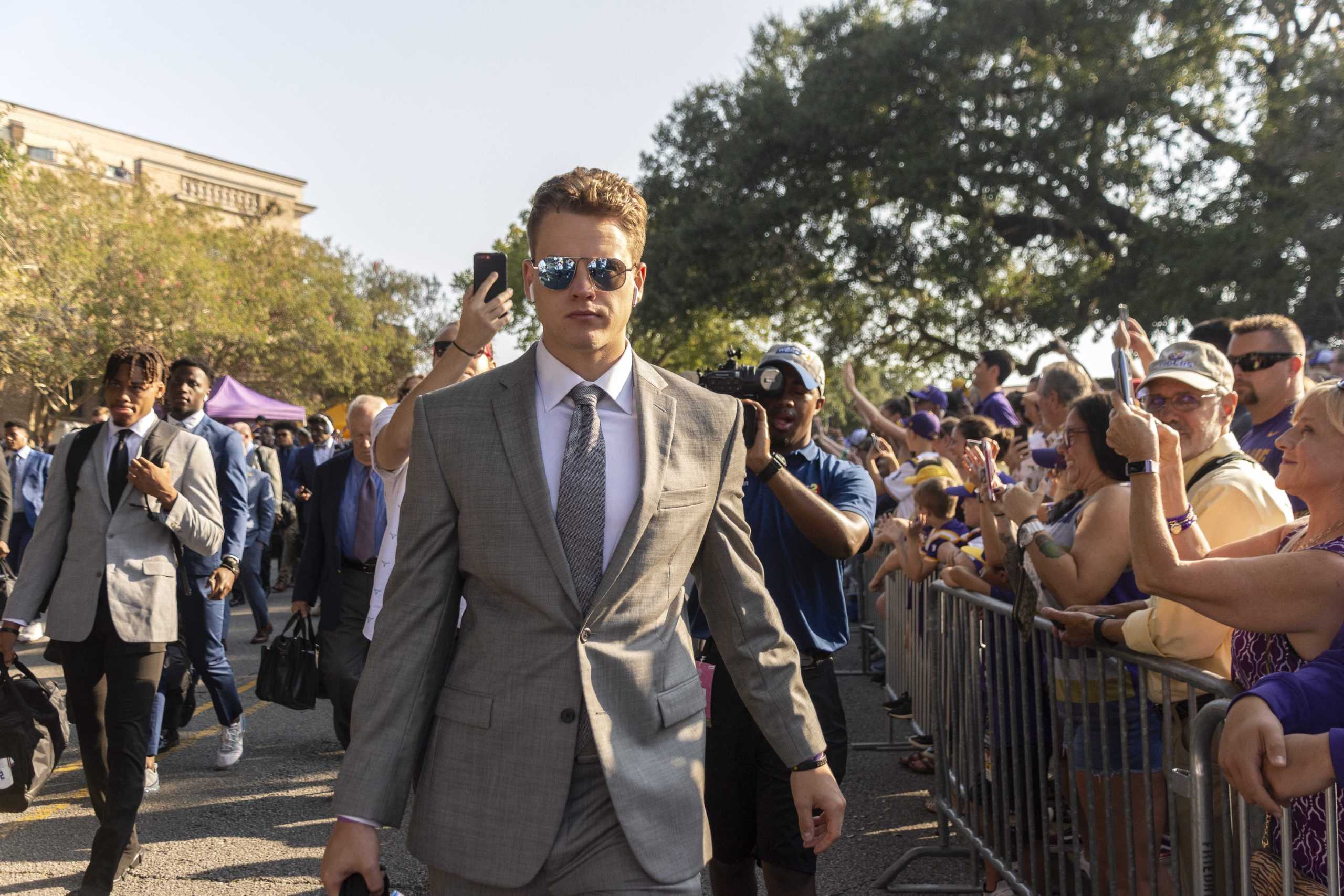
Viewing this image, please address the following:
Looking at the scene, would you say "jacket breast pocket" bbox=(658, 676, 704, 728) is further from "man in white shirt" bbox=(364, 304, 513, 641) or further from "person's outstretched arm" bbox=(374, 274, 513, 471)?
"person's outstretched arm" bbox=(374, 274, 513, 471)

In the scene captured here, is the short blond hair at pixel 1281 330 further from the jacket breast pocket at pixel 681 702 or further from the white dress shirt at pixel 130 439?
the white dress shirt at pixel 130 439

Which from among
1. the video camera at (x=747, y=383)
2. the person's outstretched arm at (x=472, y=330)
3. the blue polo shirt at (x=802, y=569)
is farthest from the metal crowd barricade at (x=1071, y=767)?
the person's outstretched arm at (x=472, y=330)

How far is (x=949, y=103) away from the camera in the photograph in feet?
69.0

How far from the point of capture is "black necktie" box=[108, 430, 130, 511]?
491cm

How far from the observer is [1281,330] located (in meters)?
4.56

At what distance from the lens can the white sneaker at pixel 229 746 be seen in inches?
259

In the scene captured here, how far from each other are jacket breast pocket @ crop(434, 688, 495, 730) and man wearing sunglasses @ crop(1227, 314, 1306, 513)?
3511 millimetres

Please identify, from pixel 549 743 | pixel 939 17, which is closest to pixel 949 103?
pixel 939 17

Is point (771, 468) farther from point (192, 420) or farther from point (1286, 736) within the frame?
point (192, 420)

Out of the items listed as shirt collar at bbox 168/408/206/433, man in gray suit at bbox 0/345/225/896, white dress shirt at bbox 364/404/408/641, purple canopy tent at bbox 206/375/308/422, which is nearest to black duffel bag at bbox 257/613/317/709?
man in gray suit at bbox 0/345/225/896

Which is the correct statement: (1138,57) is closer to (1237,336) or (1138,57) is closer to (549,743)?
(1237,336)

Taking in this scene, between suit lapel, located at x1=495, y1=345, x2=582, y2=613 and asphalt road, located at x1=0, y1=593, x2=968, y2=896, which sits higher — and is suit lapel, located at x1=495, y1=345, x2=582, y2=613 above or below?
above

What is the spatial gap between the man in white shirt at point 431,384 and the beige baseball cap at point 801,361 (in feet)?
2.92

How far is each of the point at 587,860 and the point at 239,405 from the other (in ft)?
73.3
